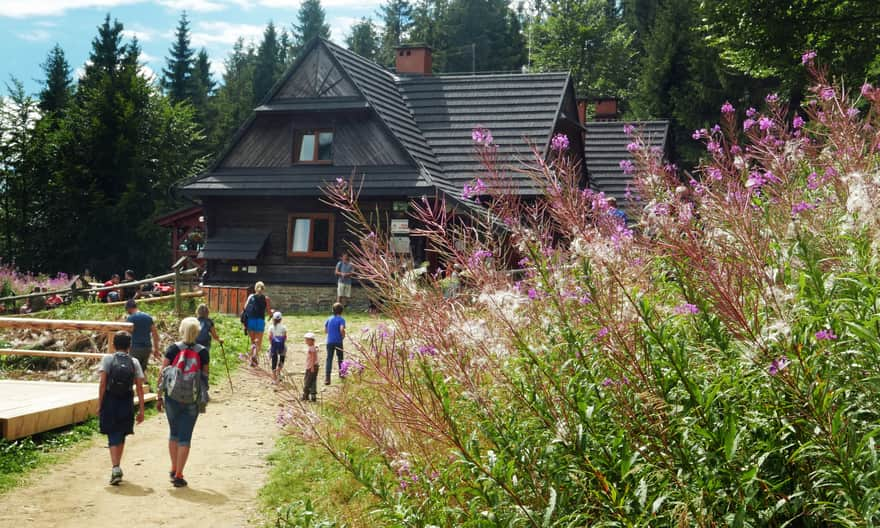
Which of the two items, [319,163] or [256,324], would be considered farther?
[319,163]

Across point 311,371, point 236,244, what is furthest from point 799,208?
point 236,244

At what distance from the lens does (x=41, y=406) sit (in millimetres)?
11422

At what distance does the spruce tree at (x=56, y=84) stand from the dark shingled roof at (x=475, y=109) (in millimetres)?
27005

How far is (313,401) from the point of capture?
42.4ft

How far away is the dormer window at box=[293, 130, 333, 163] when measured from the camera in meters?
25.8

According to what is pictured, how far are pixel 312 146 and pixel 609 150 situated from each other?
1320 cm

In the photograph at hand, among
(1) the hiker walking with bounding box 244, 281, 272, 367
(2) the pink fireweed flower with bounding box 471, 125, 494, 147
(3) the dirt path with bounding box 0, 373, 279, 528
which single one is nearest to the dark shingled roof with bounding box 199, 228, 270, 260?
(1) the hiker walking with bounding box 244, 281, 272, 367

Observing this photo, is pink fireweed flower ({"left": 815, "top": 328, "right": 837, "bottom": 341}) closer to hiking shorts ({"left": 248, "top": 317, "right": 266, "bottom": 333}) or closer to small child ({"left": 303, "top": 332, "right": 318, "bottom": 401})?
small child ({"left": 303, "top": 332, "right": 318, "bottom": 401})

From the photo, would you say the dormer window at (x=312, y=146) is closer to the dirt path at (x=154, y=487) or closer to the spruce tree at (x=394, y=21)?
the dirt path at (x=154, y=487)

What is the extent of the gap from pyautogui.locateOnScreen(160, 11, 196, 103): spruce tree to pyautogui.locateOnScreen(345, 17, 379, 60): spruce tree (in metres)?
18.2

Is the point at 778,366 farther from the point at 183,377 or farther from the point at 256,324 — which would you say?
A: the point at 256,324

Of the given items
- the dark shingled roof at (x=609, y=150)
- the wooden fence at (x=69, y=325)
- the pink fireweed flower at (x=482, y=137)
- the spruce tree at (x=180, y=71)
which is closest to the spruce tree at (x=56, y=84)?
the spruce tree at (x=180, y=71)

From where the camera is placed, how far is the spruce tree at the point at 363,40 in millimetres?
80625

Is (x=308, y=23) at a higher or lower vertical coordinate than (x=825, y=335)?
higher
